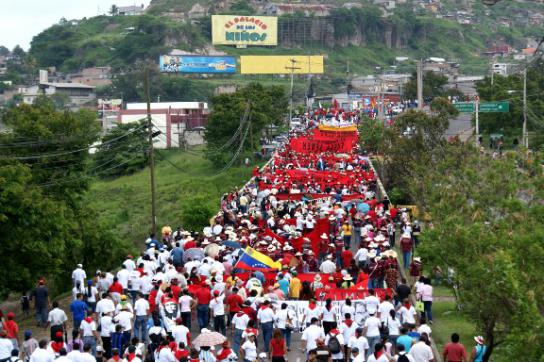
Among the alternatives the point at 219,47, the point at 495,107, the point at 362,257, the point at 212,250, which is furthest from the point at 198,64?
the point at 212,250

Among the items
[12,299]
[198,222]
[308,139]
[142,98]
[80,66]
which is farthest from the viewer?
[80,66]

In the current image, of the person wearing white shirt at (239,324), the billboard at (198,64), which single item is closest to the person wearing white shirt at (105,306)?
the person wearing white shirt at (239,324)

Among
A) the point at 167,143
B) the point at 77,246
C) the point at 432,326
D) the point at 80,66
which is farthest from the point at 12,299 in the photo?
the point at 80,66

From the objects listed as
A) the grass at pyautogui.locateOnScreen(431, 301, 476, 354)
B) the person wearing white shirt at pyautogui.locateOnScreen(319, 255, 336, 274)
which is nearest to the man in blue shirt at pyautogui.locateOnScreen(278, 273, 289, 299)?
the person wearing white shirt at pyautogui.locateOnScreen(319, 255, 336, 274)

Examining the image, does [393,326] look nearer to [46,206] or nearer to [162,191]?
[46,206]

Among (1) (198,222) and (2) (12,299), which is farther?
(1) (198,222)

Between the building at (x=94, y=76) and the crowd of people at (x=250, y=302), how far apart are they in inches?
5123

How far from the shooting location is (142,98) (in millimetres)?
143875

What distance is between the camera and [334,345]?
744 inches

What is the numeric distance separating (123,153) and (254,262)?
Answer: 60.2 metres

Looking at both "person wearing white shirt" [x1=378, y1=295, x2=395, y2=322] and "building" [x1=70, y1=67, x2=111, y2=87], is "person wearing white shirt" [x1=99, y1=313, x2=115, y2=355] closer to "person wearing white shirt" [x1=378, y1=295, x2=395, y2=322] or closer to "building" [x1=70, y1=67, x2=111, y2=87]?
"person wearing white shirt" [x1=378, y1=295, x2=395, y2=322]

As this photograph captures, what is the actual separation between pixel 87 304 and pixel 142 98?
122348 mm

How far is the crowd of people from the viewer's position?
1834 centimetres

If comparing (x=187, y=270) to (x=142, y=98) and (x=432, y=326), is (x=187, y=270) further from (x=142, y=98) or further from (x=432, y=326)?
(x=142, y=98)
